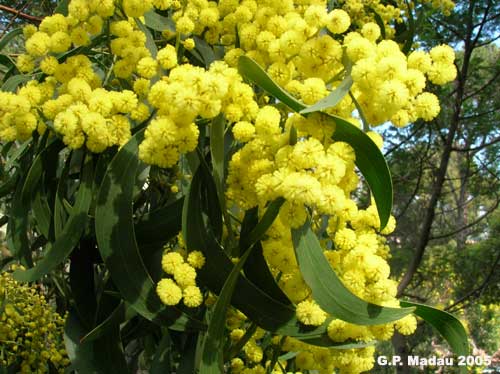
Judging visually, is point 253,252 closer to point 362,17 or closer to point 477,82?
point 362,17

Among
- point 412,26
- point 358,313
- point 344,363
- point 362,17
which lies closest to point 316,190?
point 358,313

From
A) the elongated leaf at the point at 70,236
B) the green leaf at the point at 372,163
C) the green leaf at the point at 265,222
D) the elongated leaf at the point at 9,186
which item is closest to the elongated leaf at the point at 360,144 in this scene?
the green leaf at the point at 372,163

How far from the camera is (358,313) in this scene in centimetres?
73

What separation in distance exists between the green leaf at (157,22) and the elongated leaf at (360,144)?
0.42 m

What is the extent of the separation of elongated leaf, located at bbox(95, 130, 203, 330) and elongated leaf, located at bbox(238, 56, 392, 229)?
0.76 feet

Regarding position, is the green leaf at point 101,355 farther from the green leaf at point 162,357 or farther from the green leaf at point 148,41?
the green leaf at point 148,41

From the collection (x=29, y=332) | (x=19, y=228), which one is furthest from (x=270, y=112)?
(x=29, y=332)

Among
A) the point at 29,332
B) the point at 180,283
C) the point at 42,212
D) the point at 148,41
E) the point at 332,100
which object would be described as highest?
the point at 148,41

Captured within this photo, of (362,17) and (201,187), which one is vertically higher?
(362,17)

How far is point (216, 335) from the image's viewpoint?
816mm

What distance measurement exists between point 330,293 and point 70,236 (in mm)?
454

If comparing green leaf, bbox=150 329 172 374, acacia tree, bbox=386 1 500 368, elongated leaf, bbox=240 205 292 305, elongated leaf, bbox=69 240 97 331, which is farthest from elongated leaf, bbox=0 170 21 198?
acacia tree, bbox=386 1 500 368

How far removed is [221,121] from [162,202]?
0.39 m

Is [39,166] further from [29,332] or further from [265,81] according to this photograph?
[29,332]
